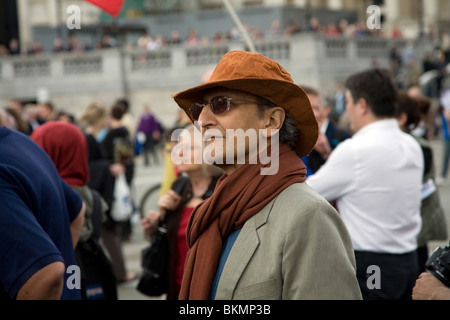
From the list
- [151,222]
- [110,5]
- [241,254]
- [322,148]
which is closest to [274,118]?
[241,254]

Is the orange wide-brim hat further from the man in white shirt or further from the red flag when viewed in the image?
the red flag

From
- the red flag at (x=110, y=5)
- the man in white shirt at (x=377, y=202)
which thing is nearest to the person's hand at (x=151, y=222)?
the man in white shirt at (x=377, y=202)

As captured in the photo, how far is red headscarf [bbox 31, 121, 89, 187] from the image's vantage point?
4727 millimetres

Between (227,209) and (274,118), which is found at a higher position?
(274,118)

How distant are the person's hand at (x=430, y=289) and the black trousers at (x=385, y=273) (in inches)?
52.6

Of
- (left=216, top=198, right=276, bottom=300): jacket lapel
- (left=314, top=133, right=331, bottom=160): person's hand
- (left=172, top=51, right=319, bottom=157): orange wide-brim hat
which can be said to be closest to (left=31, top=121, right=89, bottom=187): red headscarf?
(left=314, top=133, right=331, bottom=160): person's hand

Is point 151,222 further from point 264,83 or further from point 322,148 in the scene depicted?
point 264,83

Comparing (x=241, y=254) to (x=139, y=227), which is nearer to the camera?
(x=241, y=254)

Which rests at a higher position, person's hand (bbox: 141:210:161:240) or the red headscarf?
the red headscarf

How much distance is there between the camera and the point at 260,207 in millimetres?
2432

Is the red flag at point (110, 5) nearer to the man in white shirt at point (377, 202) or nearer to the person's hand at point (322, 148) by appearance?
the person's hand at point (322, 148)

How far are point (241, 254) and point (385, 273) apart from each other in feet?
6.23

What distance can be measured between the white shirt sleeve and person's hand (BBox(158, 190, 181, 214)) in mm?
902

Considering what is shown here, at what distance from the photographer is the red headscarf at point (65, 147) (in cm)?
473
